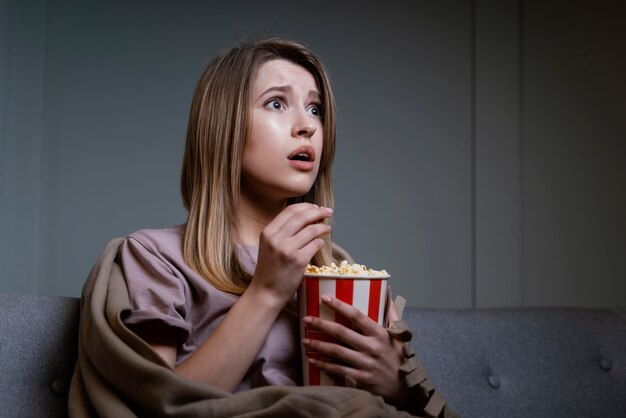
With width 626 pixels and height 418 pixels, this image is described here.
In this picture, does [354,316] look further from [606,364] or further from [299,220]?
[606,364]

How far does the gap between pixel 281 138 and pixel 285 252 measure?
0.86 feet

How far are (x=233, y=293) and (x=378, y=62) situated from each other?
1706 mm

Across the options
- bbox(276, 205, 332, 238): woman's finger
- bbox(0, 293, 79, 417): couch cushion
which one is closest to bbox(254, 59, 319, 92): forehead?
bbox(276, 205, 332, 238): woman's finger

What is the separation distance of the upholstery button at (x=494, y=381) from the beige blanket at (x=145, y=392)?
0.59m

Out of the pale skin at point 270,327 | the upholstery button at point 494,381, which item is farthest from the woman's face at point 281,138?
the upholstery button at point 494,381

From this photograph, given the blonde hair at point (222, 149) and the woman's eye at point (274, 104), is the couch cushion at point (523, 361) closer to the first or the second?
the blonde hair at point (222, 149)

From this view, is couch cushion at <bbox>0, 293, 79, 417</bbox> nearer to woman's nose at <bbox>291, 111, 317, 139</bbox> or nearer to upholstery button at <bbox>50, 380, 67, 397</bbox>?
upholstery button at <bbox>50, 380, 67, 397</bbox>

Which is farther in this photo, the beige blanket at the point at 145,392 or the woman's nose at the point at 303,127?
the woman's nose at the point at 303,127

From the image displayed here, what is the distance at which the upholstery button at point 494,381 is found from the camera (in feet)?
5.25

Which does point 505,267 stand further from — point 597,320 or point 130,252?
point 130,252

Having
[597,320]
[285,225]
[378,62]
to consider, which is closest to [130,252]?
[285,225]

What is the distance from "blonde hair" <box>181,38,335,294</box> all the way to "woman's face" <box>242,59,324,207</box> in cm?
2

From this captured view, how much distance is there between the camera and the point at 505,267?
2.80 meters

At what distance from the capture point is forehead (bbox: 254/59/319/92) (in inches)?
54.1
